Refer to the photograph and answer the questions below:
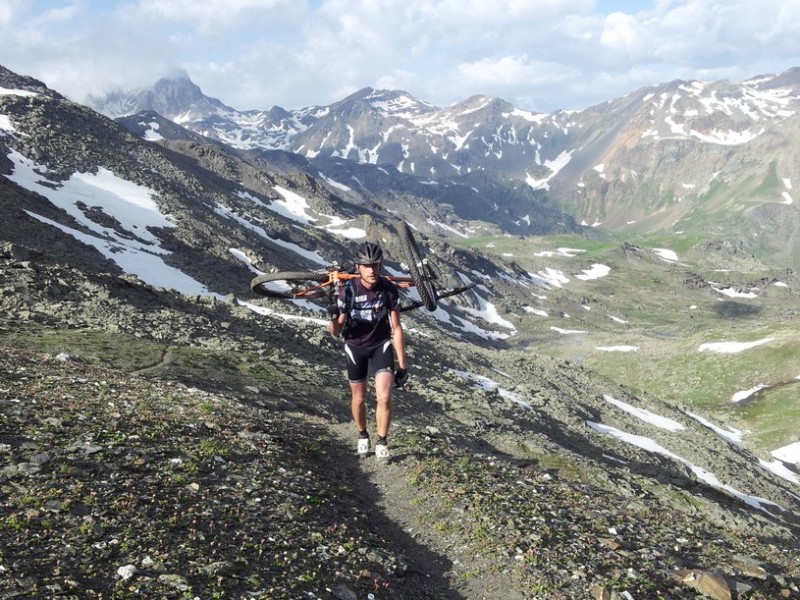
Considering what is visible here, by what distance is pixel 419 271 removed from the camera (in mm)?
12984

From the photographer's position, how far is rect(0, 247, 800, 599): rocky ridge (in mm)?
7859

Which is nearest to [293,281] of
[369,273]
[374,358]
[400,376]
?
[369,273]

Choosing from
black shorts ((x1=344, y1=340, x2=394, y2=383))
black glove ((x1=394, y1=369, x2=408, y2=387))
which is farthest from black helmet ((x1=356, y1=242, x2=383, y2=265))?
black glove ((x1=394, y1=369, x2=408, y2=387))

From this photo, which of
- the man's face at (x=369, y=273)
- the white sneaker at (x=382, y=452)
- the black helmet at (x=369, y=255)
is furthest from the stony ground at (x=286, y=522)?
the black helmet at (x=369, y=255)

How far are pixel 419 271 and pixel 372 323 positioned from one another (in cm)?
163

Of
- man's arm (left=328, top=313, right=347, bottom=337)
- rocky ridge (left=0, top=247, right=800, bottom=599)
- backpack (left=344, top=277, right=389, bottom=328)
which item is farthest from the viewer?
backpack (left=344, top=277, right=389, bottom=328)

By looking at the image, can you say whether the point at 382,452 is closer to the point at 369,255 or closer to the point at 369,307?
the point at 369,307

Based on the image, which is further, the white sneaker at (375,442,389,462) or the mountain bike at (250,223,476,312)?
the white sneaker at (375,442,389,462)

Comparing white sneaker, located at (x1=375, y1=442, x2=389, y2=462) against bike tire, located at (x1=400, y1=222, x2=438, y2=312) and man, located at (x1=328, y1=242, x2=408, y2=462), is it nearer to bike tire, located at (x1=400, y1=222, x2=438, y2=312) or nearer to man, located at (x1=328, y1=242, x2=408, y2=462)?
man, located at (x1=328, y1=242, x2=408, y2=462)

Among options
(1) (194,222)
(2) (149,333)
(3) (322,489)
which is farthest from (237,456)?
(1) (194,222)

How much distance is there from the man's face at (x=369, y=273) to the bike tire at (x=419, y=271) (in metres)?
0.73

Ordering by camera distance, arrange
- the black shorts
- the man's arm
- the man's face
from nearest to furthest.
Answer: the man's face
the man's arm
the black shorts

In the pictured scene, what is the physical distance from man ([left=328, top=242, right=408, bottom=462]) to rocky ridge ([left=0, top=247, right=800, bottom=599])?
255 cm

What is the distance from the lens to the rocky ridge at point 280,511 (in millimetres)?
7859
